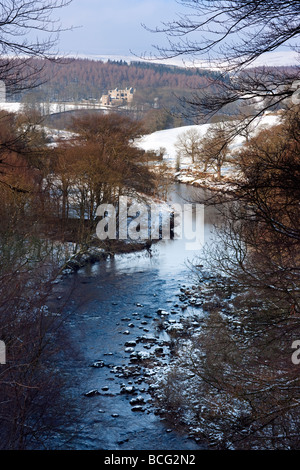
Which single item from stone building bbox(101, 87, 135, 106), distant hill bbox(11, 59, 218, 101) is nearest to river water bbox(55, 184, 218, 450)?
distant hill bbox(11, 59, 218, 101)

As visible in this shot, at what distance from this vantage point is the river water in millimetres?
8602

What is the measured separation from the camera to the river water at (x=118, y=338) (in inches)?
339

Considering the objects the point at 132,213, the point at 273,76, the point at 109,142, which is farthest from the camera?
the point at 132,213

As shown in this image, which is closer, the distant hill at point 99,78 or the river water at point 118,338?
the river water at point 118,338

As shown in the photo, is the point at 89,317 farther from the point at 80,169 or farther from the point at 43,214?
the point at 80,169

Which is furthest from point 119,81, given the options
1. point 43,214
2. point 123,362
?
point 123,362

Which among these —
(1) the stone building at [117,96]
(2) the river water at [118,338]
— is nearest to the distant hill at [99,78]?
(1) the stone building at [117,96]

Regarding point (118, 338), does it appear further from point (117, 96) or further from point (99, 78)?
point (99, 78)

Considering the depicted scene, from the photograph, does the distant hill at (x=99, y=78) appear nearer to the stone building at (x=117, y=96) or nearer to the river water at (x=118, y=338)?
the stone building at (x=117, y=96)

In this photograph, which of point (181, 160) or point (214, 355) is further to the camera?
point (181, 160)

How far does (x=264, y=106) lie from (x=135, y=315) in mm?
10491

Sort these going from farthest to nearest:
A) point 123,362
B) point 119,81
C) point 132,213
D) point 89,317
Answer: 1. point 119,81
2. point 132,213
3. point 89,317
4. point 123,362

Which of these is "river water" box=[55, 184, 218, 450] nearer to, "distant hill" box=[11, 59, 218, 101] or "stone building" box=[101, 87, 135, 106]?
"distant hill" box=[11, 59, 218, 101]

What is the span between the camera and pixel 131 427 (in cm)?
887
